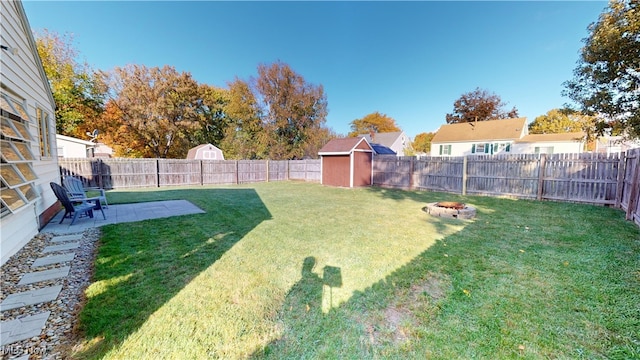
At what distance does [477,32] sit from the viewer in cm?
1178

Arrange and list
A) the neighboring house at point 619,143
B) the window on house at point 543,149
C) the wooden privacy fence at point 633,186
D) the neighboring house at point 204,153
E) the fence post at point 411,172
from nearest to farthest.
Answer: the wooden privacy fence at point 633,186
the neighboring house at point 619,143
the fence post at point 411,172
the neighboring house at point 204,153
the window on house at point 543,149

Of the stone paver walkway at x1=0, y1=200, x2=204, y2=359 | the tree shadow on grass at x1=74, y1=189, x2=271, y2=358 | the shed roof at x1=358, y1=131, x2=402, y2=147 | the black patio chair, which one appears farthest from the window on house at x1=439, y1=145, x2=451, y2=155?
the black patio chair

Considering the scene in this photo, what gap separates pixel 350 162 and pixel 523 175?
7.23 meters

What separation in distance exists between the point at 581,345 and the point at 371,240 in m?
2.69

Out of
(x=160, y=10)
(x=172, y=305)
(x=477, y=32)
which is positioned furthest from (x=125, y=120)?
(x=477, y=32)

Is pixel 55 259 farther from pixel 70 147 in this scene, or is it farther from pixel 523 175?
pixel 70 147

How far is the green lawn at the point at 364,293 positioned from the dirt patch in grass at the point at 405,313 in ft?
0.05

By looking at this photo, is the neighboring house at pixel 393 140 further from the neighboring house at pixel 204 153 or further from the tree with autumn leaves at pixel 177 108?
the neighboring house at pixel 204 153

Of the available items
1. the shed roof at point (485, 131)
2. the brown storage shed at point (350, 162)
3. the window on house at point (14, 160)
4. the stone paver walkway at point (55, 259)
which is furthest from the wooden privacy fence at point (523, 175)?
the shed roof at point (485, 131)

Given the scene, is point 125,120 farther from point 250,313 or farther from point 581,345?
point 581,345

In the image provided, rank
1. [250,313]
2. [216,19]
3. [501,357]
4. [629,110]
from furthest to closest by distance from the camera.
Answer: [216,19] → [629,110] → [250,313] → [501,357]

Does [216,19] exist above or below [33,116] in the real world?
above

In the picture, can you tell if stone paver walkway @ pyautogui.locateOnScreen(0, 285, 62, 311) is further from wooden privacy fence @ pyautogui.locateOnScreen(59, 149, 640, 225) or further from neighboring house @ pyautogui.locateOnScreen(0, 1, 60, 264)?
wooden privacy fence @ pyautogui.locateOnScreen(59, 149, 640, 225)

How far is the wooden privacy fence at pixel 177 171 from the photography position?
37.0ft
